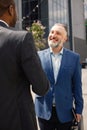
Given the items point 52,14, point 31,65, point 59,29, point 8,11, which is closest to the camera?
point 31,65

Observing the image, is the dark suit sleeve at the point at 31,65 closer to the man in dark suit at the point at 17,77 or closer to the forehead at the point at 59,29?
the man in dark suit at the point at 17,77

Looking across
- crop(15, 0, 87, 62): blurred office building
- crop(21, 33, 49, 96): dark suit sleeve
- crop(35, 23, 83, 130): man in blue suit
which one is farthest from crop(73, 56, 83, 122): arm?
crop(15, 0, 87, 62): blurred office building

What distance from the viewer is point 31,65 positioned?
2.42m

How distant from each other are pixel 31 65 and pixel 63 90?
4.51 ft

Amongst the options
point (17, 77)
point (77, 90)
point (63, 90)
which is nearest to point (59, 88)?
point (63, 90)

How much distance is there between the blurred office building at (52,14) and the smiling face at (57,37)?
41.9 m

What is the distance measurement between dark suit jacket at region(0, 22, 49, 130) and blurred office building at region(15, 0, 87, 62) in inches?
1709

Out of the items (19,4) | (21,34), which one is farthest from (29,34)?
(19,4)

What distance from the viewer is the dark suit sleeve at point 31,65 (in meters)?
2.41

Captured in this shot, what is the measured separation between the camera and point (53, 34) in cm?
382

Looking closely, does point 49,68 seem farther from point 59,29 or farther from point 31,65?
point 31,65

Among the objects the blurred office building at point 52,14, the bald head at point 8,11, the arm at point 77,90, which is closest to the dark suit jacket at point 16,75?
the bald head at point 8,11

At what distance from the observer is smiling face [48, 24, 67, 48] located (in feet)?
12.5

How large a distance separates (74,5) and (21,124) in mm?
61502
